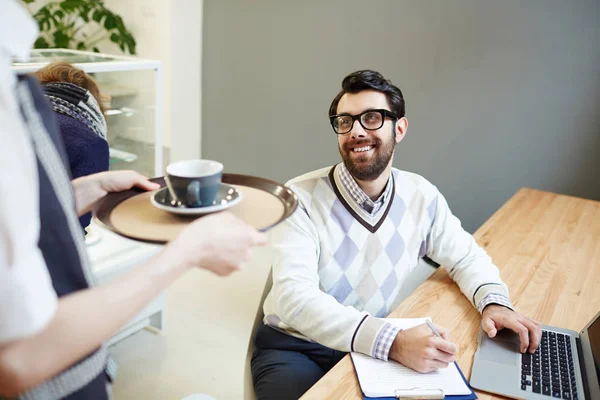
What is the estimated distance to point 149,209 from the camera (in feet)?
2.82

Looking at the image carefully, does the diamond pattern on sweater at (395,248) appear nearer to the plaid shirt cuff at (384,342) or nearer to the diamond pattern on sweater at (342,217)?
the diamond pattern on sweater at (342,217)

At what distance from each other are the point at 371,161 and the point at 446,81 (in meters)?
1.46

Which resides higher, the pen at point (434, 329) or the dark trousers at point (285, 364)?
the pen at point (434, 329)

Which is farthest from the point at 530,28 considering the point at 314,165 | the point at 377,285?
the point at 377,285

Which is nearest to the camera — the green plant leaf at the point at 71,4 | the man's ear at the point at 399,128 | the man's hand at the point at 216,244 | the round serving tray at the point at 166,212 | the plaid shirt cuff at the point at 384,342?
the man's hand at the point at 216,244

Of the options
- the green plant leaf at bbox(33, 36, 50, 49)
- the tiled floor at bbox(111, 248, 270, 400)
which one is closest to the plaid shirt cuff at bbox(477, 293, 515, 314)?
the tiled floor at bbox(111, 248, 270, 400)

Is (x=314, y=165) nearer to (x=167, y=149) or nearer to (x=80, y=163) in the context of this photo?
(x=167, y=149)

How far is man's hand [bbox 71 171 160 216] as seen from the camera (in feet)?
2.98


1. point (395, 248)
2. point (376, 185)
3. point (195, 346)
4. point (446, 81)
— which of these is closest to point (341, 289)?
point (395, 248)

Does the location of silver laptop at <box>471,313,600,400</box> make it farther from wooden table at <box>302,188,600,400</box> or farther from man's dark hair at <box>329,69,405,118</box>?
man's dark hair at <box>329,69,405,118</box>

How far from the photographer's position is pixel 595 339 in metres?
1.25

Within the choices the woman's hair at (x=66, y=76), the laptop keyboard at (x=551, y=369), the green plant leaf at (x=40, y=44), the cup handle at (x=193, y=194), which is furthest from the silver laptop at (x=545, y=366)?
the green plant leaf at (x=40, y=44)

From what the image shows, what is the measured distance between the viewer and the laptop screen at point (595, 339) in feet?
3.89

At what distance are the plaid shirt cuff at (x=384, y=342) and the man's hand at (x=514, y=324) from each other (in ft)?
0.85
